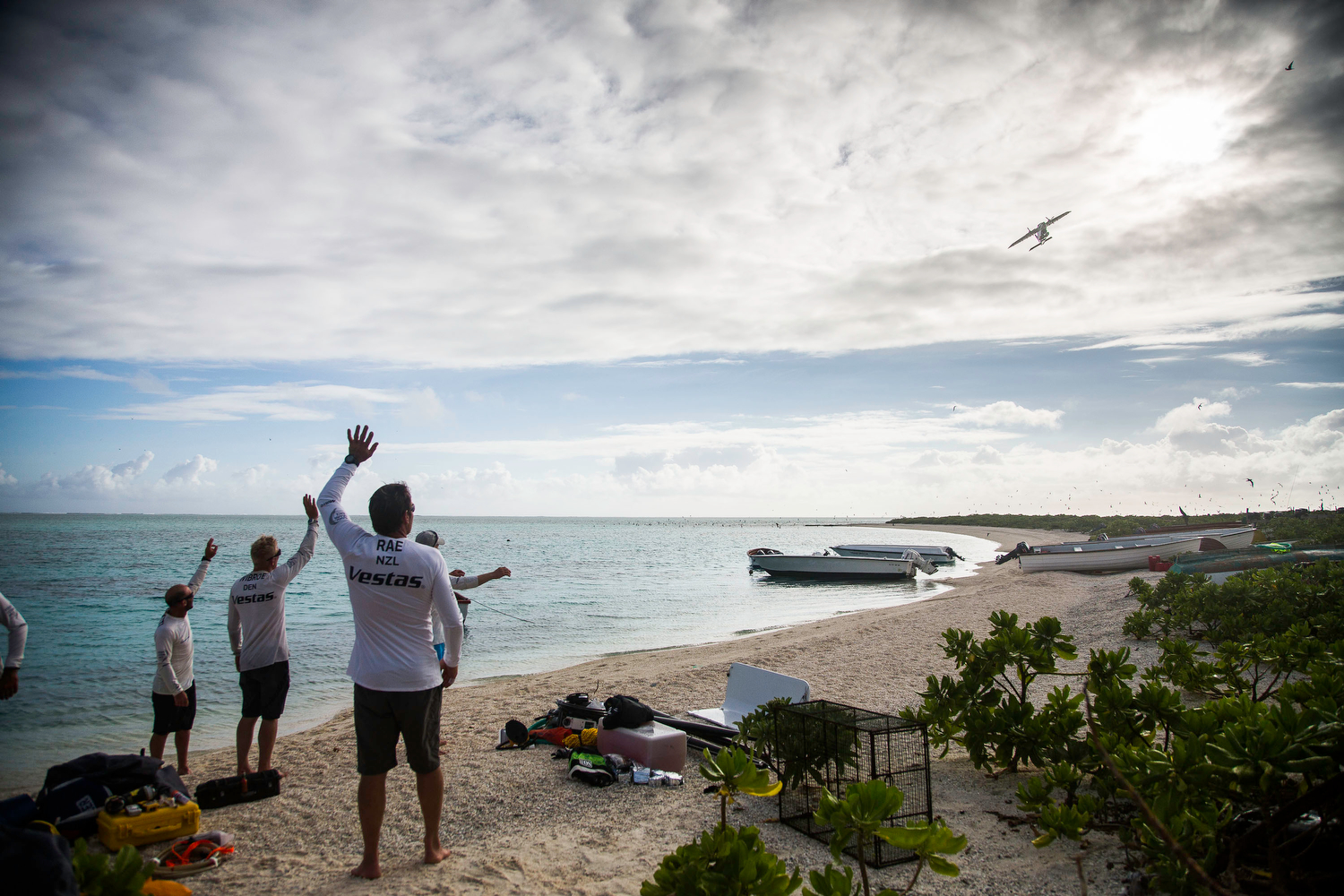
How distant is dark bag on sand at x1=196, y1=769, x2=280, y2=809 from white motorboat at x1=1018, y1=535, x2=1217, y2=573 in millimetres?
26442

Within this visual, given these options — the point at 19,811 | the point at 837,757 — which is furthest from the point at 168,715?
the point at 837,757

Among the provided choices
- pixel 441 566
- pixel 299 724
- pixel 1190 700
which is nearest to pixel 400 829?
pixel 441 566

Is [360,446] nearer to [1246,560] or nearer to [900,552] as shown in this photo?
[1246,560]

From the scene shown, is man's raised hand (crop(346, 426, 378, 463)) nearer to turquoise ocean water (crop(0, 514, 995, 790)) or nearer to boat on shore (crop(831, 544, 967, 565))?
turquoise ocean water (crop(0, 514, 995, 790))

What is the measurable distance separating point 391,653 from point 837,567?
107ft

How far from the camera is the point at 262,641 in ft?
17.7

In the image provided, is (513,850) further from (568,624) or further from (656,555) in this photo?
(656,555)

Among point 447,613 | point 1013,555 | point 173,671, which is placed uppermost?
point 447,613

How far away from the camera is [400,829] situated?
4.62 m

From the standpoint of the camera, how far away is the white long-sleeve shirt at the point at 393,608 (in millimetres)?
3703

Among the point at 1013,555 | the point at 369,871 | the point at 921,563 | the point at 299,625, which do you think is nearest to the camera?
the point at 369,871

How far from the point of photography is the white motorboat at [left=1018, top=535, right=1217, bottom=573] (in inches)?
958

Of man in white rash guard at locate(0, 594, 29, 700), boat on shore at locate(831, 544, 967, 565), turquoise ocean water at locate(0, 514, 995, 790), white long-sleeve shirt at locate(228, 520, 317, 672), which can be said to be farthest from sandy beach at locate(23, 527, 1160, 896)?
boat on shore at locate(831, 544, 967, 565)

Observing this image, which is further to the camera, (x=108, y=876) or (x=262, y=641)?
(x=262, y=641)
